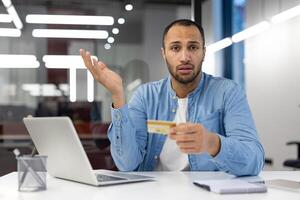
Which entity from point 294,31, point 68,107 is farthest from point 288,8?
point 68,107

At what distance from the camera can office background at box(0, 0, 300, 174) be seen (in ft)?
15.1

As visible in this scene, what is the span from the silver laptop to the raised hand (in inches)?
12.0

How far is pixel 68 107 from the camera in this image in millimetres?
4680

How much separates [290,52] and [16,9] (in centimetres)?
305

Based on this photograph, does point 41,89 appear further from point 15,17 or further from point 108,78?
point 108,78

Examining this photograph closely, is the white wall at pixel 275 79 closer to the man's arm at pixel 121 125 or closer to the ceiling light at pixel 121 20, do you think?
the ceiling light at pixel 121 20

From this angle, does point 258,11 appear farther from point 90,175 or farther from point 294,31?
point 90,175

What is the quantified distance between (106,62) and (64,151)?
3266mm

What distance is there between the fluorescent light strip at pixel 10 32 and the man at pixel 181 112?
2824 mm

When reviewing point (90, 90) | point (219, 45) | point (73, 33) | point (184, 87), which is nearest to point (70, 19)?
point (73, 33)

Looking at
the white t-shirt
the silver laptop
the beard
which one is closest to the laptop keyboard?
the silver laptop

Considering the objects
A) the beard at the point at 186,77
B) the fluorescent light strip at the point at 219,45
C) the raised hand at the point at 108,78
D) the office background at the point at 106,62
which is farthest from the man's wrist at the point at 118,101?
the fluorescent light strip at the point at 219,45

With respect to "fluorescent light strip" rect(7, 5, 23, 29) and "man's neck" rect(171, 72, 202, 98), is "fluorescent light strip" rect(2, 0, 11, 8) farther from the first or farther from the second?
"man's neck" rect(171, 72, 202, 98)

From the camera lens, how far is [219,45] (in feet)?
17.4
